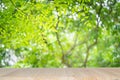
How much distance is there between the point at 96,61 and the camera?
9.52m

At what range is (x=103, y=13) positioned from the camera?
22.7 feet

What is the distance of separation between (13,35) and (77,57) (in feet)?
19.0

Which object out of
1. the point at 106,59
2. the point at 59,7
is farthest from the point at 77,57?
the point at 59,7

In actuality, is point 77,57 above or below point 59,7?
below

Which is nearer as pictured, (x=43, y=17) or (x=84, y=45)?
(x=43, y=17)

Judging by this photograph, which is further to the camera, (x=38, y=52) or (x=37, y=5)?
(x=38, y=52)

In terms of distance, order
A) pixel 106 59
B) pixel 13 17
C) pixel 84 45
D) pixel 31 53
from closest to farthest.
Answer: pixel 13 17
pixel 31 53
pixel 106 59
pixel 84 45

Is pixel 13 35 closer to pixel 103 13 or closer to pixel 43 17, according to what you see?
pixel 43 17

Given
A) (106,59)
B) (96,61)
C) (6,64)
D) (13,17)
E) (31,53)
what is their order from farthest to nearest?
(96,61)
(106,59)
(31,53)
(6,64)
(13,17)

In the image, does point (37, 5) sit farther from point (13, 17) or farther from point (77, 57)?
point (77, 57)

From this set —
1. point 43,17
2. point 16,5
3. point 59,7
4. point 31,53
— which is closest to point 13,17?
point 16,5

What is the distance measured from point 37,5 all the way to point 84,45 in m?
5.42

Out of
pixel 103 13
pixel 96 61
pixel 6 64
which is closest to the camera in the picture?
pixel 103 13

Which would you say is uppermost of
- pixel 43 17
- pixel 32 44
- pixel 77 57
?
pixel 43 17
